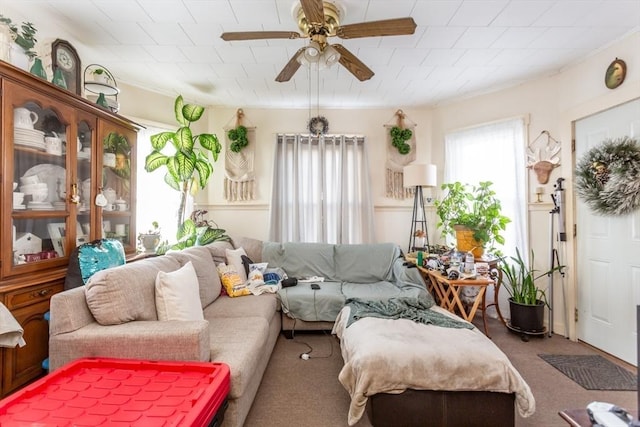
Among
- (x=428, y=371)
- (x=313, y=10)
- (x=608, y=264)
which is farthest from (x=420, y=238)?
(x=313, y=10)

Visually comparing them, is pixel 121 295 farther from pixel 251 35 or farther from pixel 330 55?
pixel 330 55

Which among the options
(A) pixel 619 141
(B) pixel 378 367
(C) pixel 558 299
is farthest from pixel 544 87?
(B) pixel 378 367

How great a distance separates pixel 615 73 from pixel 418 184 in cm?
187

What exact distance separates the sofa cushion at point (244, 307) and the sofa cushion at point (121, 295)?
1.79ft

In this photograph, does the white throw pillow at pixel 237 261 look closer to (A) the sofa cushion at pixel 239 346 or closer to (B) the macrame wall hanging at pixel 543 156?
(A) the sofa cushion at pixel 239 346

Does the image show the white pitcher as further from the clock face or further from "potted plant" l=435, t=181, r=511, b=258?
"potted plant" l=435, t=181, r=511, b=258

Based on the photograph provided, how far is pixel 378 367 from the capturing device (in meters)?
1.54

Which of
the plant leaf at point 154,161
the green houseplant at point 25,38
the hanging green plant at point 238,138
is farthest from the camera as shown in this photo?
the hanging green plant at point 238,138

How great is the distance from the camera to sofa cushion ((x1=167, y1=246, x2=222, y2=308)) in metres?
2.34

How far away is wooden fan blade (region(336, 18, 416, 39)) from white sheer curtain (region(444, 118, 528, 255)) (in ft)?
7.55

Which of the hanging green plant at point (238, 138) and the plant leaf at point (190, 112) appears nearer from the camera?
the plant leaf at point (190, 112)

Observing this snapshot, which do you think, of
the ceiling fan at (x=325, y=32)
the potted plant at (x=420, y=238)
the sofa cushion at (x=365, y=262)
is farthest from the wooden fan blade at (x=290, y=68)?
the potted plant at (x=420, y=238)

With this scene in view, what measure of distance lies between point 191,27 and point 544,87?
358 centimetres

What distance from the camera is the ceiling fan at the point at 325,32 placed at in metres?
1.59
